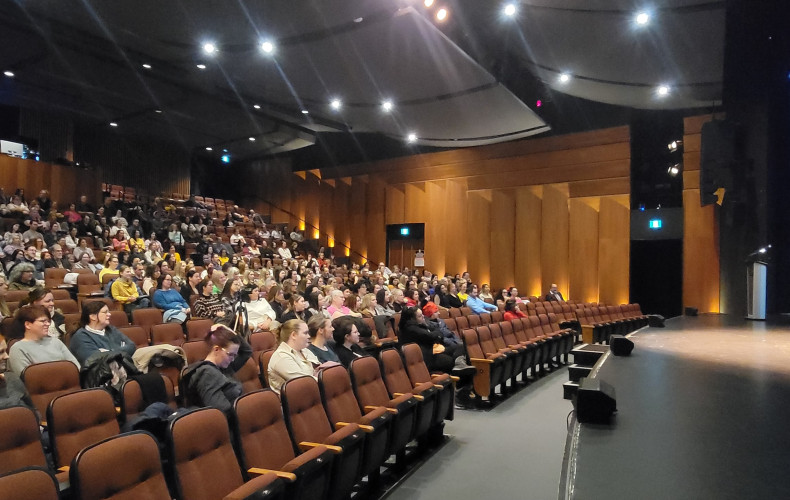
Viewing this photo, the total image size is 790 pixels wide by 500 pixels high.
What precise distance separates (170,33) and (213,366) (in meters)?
6.32

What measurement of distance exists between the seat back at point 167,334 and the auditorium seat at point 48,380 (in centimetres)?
109

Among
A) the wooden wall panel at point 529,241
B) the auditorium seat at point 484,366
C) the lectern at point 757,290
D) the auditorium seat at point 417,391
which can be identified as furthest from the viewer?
the wooden wall panel at point 529,241

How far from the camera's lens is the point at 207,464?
1.82 m

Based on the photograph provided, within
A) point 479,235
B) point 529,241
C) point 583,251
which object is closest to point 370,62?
point 479,235

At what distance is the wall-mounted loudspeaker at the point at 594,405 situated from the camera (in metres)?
2.40

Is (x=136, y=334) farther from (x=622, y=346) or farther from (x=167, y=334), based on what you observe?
(x=622, y=346)

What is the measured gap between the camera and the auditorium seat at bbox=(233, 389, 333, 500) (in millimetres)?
1927

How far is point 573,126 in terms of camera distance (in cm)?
1037

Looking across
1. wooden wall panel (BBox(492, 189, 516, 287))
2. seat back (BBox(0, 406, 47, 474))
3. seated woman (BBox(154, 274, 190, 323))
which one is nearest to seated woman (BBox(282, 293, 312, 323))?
seated woman (BBox(154, 274, 190, 323))

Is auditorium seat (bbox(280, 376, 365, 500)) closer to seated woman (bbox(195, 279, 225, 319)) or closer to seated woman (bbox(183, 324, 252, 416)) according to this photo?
seated woman (bbox(183, 324, 252, 416))

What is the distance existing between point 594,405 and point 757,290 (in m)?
7.31

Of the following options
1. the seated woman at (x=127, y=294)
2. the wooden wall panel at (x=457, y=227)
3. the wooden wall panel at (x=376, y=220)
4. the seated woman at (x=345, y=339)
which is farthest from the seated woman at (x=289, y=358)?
the wooden wall panel at (x=376, y=220)

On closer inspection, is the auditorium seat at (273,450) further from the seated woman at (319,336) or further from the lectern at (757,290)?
the lectern at (757,290)

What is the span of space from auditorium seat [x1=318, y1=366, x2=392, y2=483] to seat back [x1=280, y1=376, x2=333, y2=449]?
0.07 m
